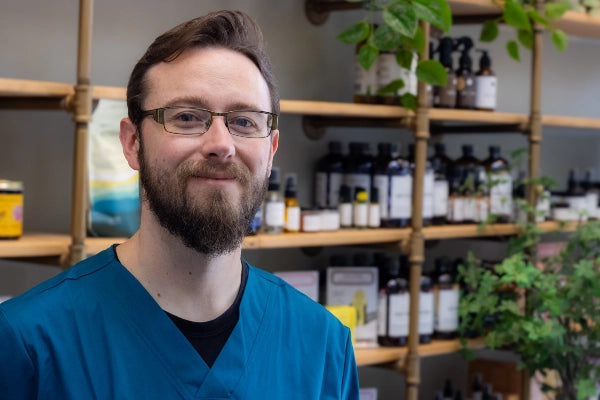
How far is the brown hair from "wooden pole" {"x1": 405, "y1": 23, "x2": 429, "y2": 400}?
1456mm

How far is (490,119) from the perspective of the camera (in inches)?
112

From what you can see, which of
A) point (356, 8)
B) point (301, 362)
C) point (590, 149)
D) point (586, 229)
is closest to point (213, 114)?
point (301, 362)

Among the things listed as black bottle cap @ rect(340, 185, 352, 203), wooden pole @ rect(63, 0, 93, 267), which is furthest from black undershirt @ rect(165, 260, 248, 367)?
black bottle cap @ rect(340, 185, 352, 203)

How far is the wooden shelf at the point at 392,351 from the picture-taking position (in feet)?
8.60

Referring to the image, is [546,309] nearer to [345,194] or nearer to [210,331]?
[345,194]

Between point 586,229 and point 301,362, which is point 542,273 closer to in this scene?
point 586,229

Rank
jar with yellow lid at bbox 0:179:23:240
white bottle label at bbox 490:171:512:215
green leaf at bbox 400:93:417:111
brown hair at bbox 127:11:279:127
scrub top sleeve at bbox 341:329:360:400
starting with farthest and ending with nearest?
white bottle label at bbox 490:171:512:215
green leaf at bbox 400:93:417:111
jar with yellow lid at bbox 0:179:23:240
scrub top sleeve at bbox 341:329:360:400
brown hair at bbox 127:11:279:127

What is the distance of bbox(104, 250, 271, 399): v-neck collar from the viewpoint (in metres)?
1.15

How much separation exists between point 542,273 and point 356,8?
94cm

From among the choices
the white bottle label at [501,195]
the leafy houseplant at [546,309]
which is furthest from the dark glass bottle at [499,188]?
the leafy houseplant at [546,309]

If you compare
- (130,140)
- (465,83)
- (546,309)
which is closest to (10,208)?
(130,140)

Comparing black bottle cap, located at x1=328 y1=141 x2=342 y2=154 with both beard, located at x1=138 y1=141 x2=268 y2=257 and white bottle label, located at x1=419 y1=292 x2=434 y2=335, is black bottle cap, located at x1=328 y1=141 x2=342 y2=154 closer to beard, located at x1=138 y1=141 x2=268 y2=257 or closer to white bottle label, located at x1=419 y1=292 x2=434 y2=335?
white bottle label, located at x1=419 y1=292 x2=434 y2=335

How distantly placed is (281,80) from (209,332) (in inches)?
66.4

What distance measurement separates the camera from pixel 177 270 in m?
1.17
